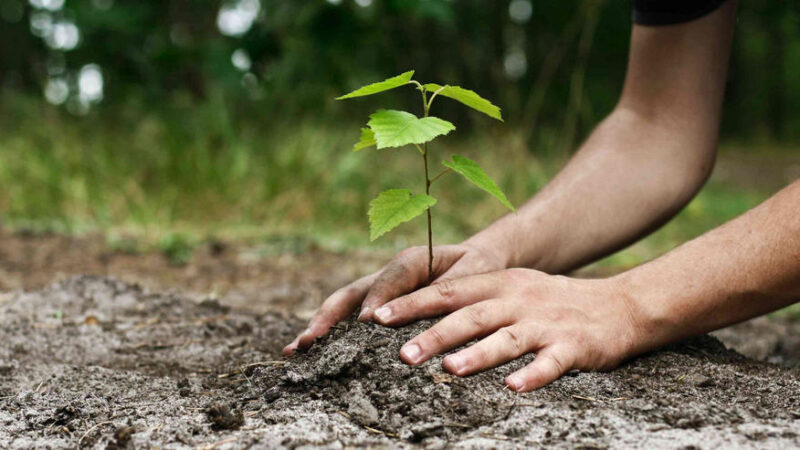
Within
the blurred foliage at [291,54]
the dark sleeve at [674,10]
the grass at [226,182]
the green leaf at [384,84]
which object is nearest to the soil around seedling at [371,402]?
the green leaf at [384,84]

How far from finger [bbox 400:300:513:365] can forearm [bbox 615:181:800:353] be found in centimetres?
29

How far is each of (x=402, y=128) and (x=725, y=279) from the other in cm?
76

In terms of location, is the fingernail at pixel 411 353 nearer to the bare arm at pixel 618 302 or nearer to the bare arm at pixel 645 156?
the bare arm at pixel 618 302

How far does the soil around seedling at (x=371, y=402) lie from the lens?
1.13 m

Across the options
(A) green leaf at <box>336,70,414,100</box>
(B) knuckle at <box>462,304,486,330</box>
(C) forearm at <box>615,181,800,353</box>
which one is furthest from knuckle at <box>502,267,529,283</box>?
(A) green leaf at <box>336,70,414,100</box>

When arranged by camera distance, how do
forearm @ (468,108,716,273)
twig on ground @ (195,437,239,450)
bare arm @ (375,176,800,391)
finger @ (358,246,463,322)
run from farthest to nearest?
1. forearm @ (468,108,716,273)
2. finger @ (358,246,463,322)
3. bare arm @ (375,176,800,391)
4. twig on ground @ (195,437,239,450)

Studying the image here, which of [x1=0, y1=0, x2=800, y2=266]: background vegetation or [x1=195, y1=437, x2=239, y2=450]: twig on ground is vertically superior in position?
[x1=0, y1=0, x2=800, y2=266]: background vegetation

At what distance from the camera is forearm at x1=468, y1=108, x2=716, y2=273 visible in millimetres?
1792

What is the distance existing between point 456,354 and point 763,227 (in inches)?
26.9

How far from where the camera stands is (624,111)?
199 cm

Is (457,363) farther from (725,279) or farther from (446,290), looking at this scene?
(725,279)

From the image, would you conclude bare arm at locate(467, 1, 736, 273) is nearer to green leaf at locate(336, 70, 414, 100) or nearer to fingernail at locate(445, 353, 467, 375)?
fingernail at locate(445, 353, 467, 375)

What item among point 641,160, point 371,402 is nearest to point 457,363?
point 371,402

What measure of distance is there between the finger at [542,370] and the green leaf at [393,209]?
13.9 inches
